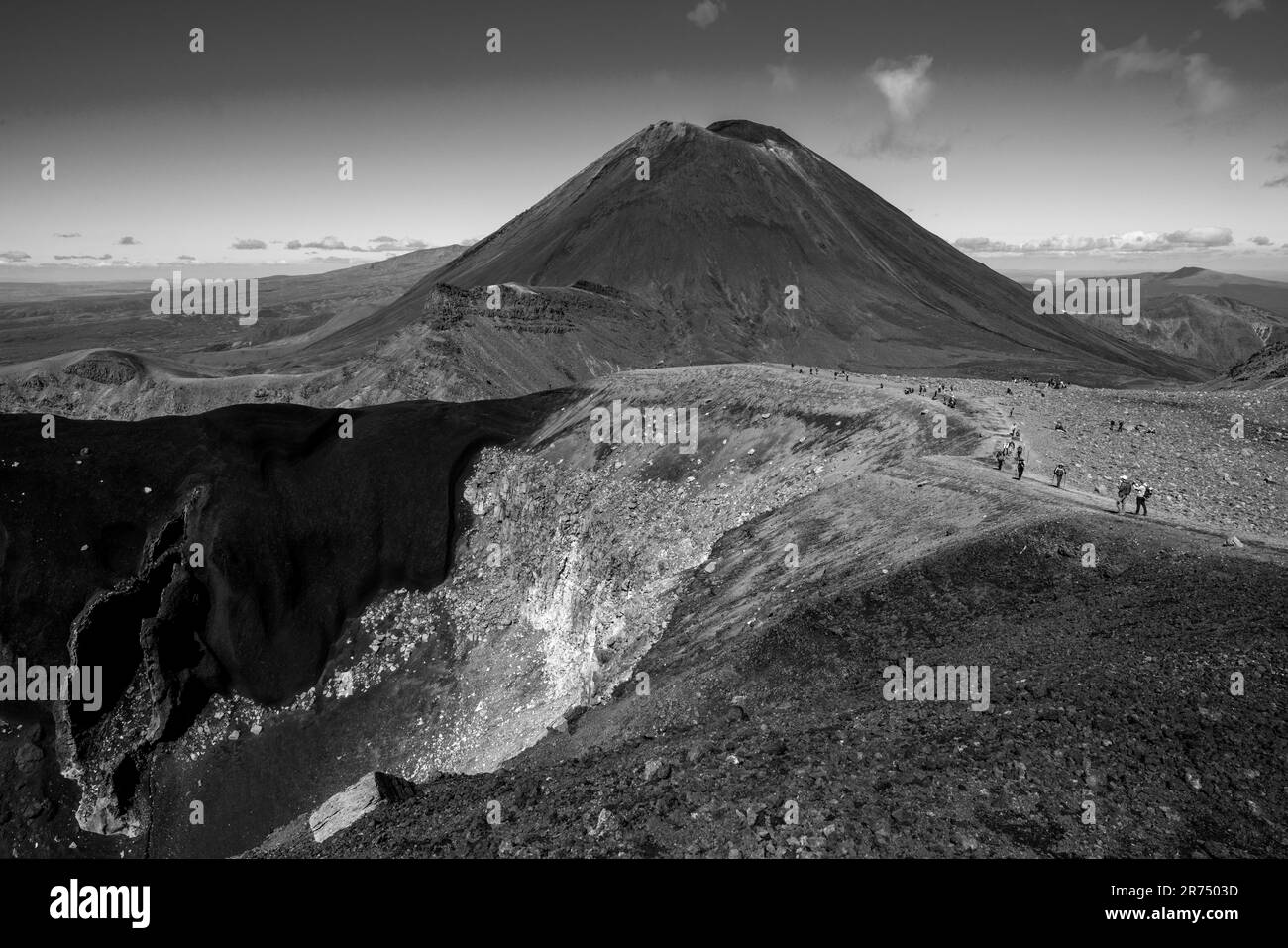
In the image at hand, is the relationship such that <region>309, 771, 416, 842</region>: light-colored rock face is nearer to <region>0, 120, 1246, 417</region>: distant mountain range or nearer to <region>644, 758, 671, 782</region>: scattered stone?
<region>644, 758, 671, 782</region>: scattered stone

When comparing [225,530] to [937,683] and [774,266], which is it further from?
[774,266]

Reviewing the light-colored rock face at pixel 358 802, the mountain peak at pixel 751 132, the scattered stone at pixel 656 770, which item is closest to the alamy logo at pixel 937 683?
the scattered stone at pixel 656 770

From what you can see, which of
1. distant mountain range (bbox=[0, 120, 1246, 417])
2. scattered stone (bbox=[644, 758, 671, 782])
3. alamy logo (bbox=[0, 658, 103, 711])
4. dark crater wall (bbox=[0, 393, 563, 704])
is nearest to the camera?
scattered stone (bbox=[644, 758, 671, 782])

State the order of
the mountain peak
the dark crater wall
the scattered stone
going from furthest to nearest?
the mountain peak < the dark crater wall < the scattered stone

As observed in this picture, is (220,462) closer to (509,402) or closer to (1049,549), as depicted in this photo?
(509,402)

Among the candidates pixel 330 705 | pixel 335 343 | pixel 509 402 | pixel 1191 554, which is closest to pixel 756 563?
pixel 1191 554
